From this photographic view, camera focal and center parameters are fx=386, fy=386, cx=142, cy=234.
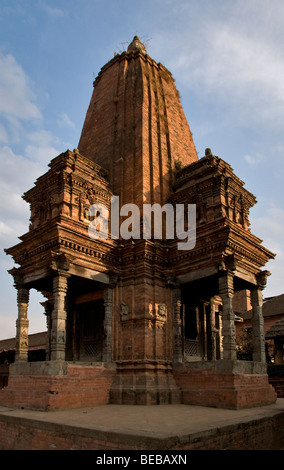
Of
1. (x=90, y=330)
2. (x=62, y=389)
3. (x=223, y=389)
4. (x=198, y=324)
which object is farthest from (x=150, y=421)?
(x=198, y=324)

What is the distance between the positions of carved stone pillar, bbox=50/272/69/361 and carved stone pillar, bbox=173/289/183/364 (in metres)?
3.96

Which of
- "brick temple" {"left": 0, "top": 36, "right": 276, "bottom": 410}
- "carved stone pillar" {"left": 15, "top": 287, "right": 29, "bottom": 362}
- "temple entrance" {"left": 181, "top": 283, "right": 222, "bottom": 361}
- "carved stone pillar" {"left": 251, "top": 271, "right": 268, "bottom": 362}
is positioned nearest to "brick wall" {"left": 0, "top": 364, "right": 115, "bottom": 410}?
"brick temple" {"left": 0, "top": 36, "right": 276, "bottom": 410}

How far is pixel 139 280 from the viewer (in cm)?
1346

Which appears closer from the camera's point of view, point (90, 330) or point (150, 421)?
point (150, 421)

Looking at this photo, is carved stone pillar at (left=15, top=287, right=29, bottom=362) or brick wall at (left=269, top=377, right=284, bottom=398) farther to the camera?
brick wall at (left=269, top=377, right=284, bottom=398)

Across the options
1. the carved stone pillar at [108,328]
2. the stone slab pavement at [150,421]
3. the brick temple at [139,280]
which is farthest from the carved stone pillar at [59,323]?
the carved stone pillar at [108,328]

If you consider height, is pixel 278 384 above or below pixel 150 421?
below

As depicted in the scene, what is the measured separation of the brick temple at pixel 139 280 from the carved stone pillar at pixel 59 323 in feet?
0.10

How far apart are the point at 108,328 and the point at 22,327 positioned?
291 cm

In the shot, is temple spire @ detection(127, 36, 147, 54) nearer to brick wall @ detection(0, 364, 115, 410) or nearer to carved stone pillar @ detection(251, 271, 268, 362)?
carved stone pillar @ detection(251, 271, 268, 362)

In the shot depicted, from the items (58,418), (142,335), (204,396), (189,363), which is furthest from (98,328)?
(58,418)

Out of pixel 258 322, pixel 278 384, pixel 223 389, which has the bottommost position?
pixel 278 384

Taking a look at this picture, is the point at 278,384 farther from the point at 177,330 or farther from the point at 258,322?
the point at 177,330

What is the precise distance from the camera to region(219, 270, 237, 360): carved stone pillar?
37.8 feet
